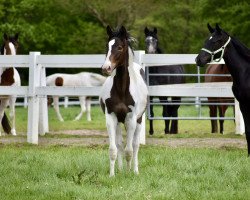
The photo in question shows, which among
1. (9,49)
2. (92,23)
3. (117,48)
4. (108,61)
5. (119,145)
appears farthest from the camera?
(92,23)

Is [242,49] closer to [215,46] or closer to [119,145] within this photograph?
[215,46]

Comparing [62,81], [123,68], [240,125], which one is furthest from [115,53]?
[62,81]

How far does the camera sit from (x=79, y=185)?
862 centimetres

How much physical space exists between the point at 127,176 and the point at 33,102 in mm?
5618

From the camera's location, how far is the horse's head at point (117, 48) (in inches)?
380

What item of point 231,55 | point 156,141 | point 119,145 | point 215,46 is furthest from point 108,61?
point 156,141

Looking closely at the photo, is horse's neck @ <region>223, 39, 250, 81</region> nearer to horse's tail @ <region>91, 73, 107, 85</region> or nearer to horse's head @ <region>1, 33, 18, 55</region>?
horse's head @ <region>1, 33, 18, 55</region>

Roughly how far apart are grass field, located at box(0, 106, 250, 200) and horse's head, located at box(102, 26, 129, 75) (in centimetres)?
139

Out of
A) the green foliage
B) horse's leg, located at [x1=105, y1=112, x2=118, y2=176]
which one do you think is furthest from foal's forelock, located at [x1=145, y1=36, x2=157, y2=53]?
the green foliage

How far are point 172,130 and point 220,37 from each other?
6084 mm

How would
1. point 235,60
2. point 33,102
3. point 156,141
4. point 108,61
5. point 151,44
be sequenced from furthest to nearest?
point 151,44 → point 33,102 → point 156,141 → point 235,60 → point 108,61

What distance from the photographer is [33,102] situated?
1454cm

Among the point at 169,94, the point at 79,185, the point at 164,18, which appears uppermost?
the point at 164,18

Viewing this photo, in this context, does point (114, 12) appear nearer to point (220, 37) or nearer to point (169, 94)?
point (169, 94)
